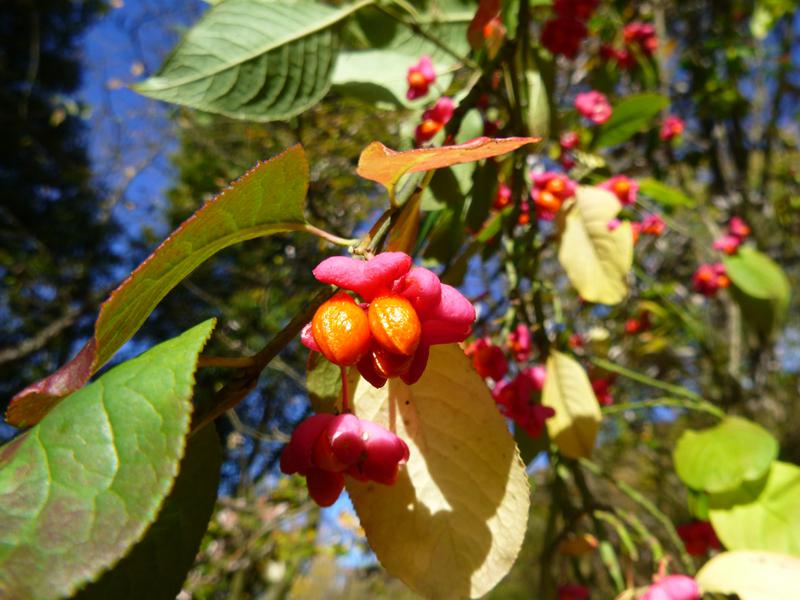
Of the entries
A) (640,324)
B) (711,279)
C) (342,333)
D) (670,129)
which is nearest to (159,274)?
(342,333)

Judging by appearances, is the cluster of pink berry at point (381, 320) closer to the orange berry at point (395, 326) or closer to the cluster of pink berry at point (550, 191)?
the orange berry at point (395, 326)

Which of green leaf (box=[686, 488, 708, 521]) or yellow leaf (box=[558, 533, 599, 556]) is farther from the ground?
yellow leaf (box=[558, 533, 599, 556])

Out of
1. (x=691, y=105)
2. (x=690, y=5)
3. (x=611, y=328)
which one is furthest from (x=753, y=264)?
(x=690, y=5)

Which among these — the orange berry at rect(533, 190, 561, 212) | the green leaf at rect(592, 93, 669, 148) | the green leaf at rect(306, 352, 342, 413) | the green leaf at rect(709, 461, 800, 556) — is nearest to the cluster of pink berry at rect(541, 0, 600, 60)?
the green leaf at rect(592, 93, 669, 148)

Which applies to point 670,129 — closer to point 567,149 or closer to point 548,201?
point 567,149

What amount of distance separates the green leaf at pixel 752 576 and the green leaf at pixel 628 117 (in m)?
0.68

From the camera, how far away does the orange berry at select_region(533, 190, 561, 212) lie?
33.8 inches

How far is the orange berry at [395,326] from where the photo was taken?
325 mm

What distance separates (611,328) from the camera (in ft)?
7.33

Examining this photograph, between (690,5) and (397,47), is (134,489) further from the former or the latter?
(690,5)

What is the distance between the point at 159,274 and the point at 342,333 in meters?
0.10

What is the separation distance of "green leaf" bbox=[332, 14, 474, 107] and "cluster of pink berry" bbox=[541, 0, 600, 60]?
0.26 meters

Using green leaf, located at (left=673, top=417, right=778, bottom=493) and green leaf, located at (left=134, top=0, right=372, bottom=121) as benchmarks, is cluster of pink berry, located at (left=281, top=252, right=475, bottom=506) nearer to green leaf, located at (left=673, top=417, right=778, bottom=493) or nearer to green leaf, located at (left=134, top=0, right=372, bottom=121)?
green leaf, located at (left=134, top=0, right=372, bottom=121)

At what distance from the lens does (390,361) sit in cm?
34
